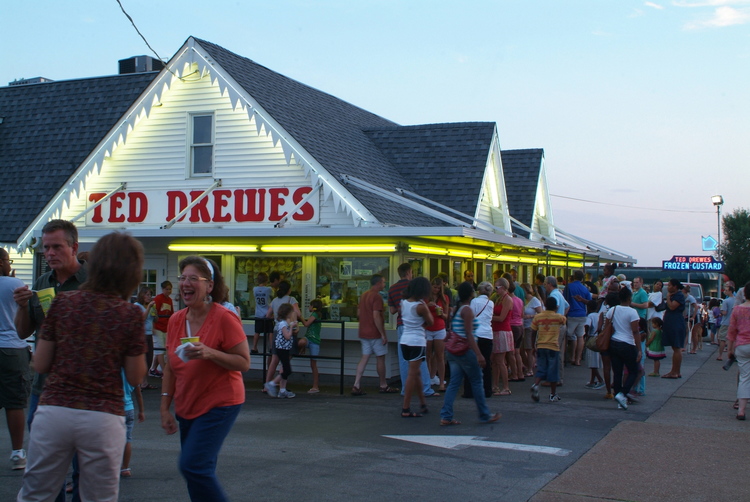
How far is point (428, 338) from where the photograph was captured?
1240cm

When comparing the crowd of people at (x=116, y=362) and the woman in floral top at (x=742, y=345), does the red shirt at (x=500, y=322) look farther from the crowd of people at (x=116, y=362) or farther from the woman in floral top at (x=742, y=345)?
the woman in floral top at (x=742, y=345)

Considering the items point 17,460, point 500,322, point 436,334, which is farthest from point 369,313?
point 17,460

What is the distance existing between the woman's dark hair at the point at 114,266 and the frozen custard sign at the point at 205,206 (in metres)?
10.6

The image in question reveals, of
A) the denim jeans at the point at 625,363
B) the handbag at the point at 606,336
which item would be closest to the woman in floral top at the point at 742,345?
the denim jeans at the point at 625,363

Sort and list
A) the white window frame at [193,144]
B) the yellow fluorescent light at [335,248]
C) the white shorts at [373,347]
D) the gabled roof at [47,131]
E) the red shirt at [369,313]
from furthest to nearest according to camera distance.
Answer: the gabled roof at [47,131] → the white window frame at [193,144] → the yellow fluorescent light at [335,248] → the white shorts at [373,347] → the red shirt at [369,313]

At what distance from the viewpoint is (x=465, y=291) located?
32.3ft

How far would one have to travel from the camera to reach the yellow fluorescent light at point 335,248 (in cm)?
1359

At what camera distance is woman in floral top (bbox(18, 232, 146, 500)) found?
386 centimetres

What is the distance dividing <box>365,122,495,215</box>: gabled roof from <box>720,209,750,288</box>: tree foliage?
43121mm

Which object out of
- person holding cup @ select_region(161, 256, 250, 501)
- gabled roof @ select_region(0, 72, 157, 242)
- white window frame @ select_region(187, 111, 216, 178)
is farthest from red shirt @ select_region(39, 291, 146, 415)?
gabled roof @ select_region(0, 72, 157, 242)

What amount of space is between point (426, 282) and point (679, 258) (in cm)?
2681

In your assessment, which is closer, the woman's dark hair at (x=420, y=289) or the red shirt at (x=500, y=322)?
the woman's dark hair at (x=420, y=289)

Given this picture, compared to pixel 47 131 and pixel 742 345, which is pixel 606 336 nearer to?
pixel 742 345

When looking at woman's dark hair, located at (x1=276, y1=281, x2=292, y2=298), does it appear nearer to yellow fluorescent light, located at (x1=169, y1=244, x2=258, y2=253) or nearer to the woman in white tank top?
yellow fluorescent light, located at (x1=169, y1=244, x2=258, y2=253)
